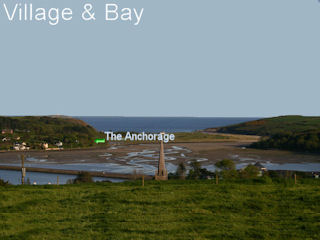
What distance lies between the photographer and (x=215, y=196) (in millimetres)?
18484

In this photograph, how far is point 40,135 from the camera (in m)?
157

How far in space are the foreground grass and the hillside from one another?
116 metres

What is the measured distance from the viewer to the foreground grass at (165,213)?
12.5 meters

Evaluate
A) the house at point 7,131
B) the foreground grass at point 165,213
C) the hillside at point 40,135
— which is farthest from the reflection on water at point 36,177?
Result: the house at point 7,131

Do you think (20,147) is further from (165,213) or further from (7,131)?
(165,213)

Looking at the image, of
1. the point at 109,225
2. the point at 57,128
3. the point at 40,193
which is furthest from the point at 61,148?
the point at 109,225

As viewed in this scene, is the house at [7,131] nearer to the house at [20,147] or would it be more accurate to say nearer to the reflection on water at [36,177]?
the house at [20,147]

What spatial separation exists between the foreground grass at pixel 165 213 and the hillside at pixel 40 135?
115645 millimetres

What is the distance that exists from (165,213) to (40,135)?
148788mm

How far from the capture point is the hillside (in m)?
136

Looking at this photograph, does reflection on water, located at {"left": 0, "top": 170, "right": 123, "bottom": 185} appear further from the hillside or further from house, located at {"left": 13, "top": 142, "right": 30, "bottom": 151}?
the hillside

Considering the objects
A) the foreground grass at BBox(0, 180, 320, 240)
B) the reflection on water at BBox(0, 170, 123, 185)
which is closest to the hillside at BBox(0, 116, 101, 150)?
the reflection on water at BBox(0, 170, 123, 185)

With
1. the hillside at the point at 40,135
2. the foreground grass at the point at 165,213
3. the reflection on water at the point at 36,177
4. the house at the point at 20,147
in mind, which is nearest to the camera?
the foreground grass at the point at 165,213

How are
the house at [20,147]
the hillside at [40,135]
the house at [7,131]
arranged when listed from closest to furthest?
the house at [20,147]
the hillside at [40,135]
the house at [7,131]
